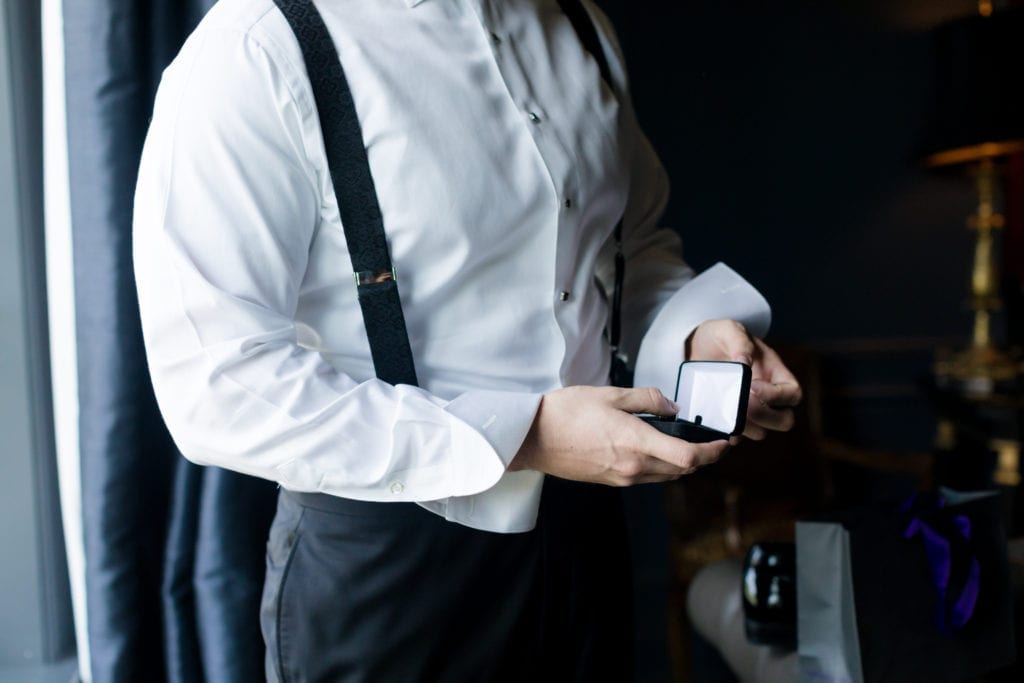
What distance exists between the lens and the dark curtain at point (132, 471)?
108cm

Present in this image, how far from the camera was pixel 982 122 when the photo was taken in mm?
2395

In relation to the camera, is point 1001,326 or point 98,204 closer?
point 98,204

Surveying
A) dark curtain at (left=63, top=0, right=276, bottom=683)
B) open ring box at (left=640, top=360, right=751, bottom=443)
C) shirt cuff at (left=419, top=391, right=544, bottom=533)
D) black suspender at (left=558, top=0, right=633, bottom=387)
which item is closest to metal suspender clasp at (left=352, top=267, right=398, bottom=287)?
shirt cuff at (left=419, top=391, right=544, bottom=533)

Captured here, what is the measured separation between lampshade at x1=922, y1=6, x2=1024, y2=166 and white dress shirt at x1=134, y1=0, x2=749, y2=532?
6.14ft

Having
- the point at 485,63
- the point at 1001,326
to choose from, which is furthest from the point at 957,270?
the point at 485,63

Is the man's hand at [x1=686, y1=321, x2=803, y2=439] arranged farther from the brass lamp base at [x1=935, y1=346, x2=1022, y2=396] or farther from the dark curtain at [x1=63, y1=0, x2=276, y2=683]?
the brass lamp base at [x1=935, y1=346, x2=1022, y2=396]

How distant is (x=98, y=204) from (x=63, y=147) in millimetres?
147

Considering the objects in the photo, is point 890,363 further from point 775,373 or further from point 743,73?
point 775,373

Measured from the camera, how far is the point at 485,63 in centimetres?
85

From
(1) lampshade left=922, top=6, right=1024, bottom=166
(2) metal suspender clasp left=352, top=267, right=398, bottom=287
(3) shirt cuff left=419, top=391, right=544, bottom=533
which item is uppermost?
(1) lampshade left=922, top=6, right=1024, bottom=166

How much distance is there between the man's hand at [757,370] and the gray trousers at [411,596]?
22 centimetres

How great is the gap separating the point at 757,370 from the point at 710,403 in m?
0.17

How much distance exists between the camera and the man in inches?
27.2

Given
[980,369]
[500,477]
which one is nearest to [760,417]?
[500,477]
